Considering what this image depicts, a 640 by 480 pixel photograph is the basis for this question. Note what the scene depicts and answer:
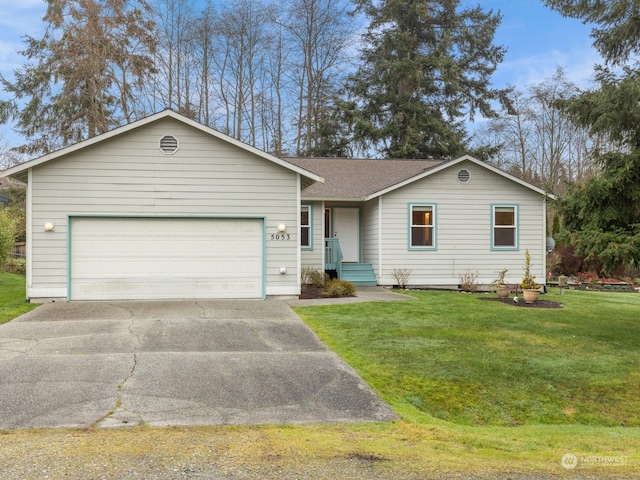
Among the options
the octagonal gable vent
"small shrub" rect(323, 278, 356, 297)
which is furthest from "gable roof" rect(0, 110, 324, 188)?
"small shrub" rect(323, 278, 356, 297)

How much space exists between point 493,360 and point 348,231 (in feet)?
33.4

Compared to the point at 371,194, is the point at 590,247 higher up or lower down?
lower down

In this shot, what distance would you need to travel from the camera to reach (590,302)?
13000 mm

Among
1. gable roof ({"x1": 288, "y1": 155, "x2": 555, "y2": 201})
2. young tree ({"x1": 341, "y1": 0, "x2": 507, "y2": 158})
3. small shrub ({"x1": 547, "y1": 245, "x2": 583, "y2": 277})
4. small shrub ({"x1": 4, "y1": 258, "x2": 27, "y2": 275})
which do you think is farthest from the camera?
young tree ({"x1": 341, "y1": 0, "x2": 507, "y2": 158})

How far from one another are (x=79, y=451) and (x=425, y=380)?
3681 millimetres

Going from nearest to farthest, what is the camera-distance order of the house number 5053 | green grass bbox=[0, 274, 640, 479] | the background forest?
green grass bbox=[0, 274, 640, 479] < the house number 5053 < the background forest

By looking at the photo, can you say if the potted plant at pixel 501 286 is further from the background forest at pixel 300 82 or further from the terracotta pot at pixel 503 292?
the background forest at pixel 300 82

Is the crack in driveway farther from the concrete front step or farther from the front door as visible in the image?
the front door

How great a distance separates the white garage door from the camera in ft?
37.1

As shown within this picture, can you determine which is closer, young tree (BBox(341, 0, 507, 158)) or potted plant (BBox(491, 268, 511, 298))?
potted plant (BBox(491, 268, 511, 298))

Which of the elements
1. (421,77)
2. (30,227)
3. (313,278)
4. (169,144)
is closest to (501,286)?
(313,278)

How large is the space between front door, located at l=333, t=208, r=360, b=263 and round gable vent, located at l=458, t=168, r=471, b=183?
3507 mm

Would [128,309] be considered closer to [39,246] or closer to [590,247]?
[39,246]

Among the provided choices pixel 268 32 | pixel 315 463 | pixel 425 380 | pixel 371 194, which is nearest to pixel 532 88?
pixel 268 32
